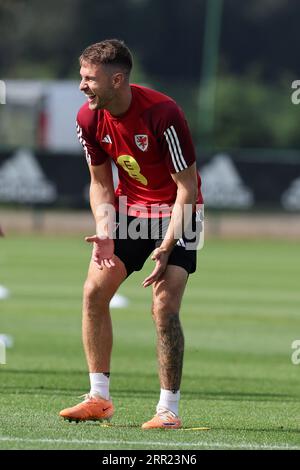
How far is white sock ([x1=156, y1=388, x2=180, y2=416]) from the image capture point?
8.56m

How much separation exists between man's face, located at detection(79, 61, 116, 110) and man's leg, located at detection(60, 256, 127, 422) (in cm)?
107

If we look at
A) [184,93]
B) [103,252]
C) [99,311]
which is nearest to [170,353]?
[99,311]

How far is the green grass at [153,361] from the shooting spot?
8100 mm

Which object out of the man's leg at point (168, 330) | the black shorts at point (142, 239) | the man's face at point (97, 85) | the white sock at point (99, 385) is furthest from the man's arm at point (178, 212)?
the white sock at point (99, 385)

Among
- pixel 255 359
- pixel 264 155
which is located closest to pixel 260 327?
pixel 255 359

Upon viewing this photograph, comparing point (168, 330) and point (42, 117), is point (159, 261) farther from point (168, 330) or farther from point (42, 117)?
point (42, 117)

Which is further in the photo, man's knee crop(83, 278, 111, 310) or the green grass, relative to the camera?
man's knee crop(83, 278, 111, 310)

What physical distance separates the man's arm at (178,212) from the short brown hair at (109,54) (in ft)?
2.67

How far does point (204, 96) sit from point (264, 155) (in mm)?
5519

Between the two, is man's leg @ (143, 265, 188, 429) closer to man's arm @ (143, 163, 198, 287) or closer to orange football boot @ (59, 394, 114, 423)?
man's arm @ (143, 163, 198, 287)

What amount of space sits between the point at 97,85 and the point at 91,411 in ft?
6.97

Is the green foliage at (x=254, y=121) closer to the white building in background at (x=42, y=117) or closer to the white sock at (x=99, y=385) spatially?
the white building in background at (x=42, y=117)

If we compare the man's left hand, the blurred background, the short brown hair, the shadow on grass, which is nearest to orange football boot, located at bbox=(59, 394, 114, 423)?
the man's left hand

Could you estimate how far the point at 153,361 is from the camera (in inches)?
535
